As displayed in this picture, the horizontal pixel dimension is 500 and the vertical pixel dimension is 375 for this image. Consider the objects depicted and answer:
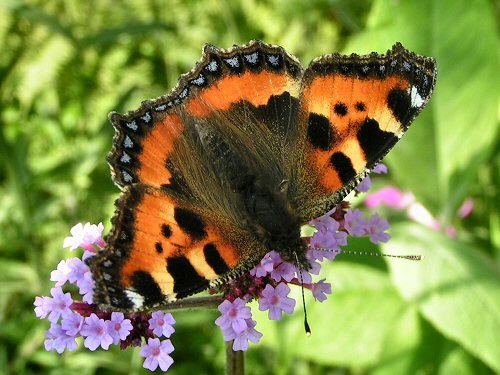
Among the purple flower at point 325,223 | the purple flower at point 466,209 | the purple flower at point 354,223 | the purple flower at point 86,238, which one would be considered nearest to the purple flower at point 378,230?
the purple flower at point 354,223

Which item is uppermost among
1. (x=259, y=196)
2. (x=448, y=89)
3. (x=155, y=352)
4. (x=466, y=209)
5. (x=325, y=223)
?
(x=448, y=89)

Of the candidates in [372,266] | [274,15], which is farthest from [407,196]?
[274,15]

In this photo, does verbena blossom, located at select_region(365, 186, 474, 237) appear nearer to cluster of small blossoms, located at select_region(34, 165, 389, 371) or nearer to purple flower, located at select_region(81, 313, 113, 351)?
cluster of small blossoms, located at select_region(34, 165, 389, 371)

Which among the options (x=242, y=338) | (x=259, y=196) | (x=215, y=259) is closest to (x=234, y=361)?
(x=242, y=338)

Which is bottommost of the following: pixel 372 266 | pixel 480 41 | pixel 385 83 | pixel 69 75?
pixel 385 83

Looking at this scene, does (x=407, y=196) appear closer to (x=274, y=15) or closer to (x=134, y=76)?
(x=274, y=15)

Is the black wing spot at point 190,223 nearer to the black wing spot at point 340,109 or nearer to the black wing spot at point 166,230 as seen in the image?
the black wing spot at point 166,230

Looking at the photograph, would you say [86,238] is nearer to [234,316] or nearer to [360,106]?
[234,316]
